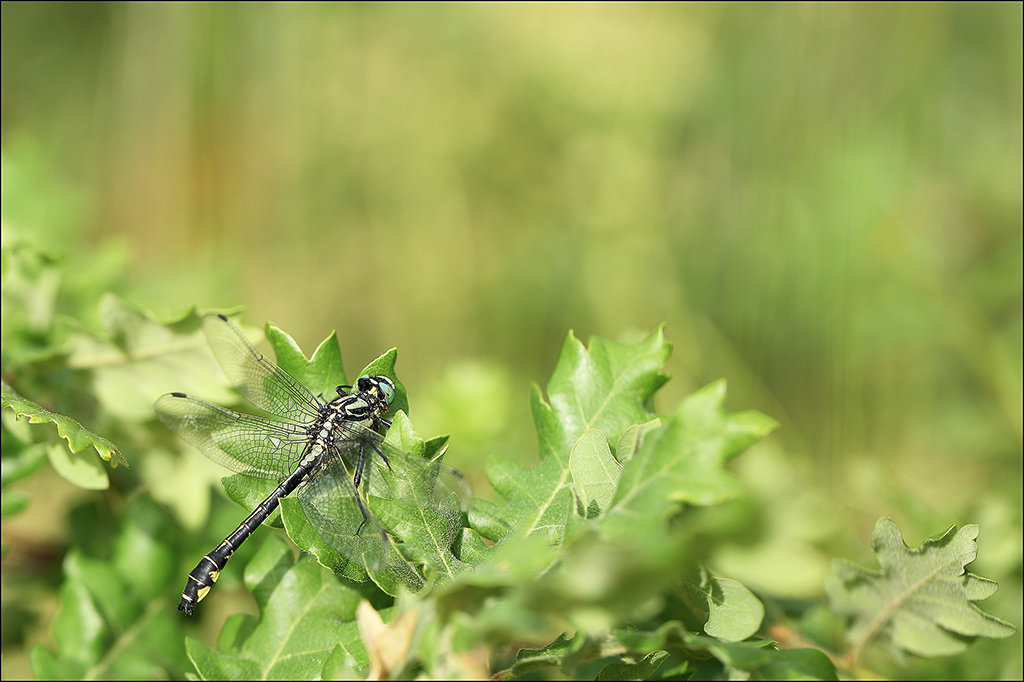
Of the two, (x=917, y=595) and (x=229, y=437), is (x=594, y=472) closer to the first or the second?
(x=917, y=595)

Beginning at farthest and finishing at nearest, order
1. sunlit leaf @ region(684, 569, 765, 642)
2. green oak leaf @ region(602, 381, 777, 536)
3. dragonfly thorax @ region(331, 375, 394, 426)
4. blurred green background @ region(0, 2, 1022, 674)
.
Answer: blurred green background @ region(0, 2, 1022, 674) < dragonfly thorax @ region(331, 375, 394, 426) < sunlit leaf @ region(684, 569, 765, 642) < green oak leaf @ region(602, 381, 777, 536)

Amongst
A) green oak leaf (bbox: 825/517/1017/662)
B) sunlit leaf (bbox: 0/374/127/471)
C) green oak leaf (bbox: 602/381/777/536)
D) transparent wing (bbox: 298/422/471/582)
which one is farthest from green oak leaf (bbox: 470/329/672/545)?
sunlit leaf (bbox: 0/374/127/471)

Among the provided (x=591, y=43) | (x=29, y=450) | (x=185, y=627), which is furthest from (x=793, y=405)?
(x=29, y=450)

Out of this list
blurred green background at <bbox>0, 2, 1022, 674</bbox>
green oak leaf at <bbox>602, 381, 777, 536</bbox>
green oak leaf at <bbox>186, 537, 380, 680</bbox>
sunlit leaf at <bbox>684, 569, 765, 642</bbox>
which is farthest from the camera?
blurred green background at <bbox>0, 2, 1022, 674</bbox>

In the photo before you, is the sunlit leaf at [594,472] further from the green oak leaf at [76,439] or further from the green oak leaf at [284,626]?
the green oak leaf at [76,439]

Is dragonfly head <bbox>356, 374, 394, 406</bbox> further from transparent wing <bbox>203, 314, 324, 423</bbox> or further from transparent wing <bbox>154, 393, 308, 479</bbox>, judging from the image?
transparent wing <bbox>154, 393, 308, 479</bbox>

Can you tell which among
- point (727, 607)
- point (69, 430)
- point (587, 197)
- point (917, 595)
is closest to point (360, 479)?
point (69, 430)
